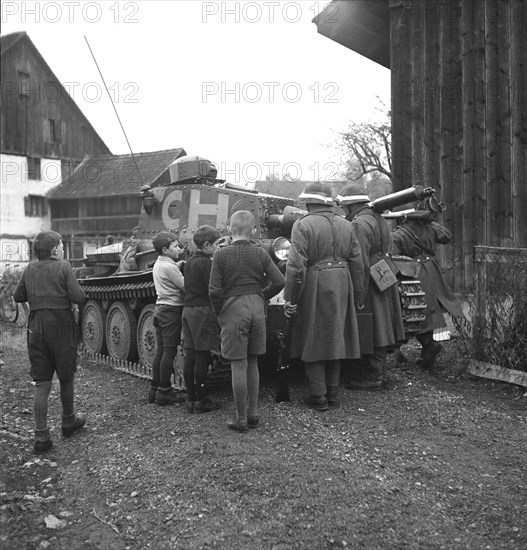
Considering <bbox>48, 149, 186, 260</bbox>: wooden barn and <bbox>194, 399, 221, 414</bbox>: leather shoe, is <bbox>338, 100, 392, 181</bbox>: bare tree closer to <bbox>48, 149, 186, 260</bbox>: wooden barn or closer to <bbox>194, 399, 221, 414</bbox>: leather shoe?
<bbox>48, 149, 186, 260</bbox>: wooden barn

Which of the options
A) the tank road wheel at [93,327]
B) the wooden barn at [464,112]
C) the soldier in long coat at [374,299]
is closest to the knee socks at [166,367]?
the soldier in long coat at [374,299]

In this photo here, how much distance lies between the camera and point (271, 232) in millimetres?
8703

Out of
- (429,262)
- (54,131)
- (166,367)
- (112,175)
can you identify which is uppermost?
(54,131)

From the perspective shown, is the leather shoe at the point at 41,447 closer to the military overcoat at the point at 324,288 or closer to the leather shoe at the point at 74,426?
the leather shoe at the point at 74,426

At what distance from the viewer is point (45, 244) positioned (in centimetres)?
583

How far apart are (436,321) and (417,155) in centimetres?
484

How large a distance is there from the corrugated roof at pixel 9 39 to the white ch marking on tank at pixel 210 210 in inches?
1160

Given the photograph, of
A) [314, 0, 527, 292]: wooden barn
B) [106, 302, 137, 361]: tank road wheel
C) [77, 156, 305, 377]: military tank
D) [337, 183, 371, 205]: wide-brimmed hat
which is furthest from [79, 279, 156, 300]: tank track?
[314, 0, 527, 292]: wooden barn

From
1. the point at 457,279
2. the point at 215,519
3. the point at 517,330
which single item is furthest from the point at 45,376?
the point at 457,279

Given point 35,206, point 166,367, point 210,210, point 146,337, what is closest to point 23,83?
point 35,206

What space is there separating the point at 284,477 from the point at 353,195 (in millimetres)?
3712

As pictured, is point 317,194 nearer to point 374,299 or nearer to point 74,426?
point 374,299

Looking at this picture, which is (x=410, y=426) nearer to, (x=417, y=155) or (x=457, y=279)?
(x=457, y=279)

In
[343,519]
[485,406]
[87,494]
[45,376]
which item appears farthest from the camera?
[485,406]
